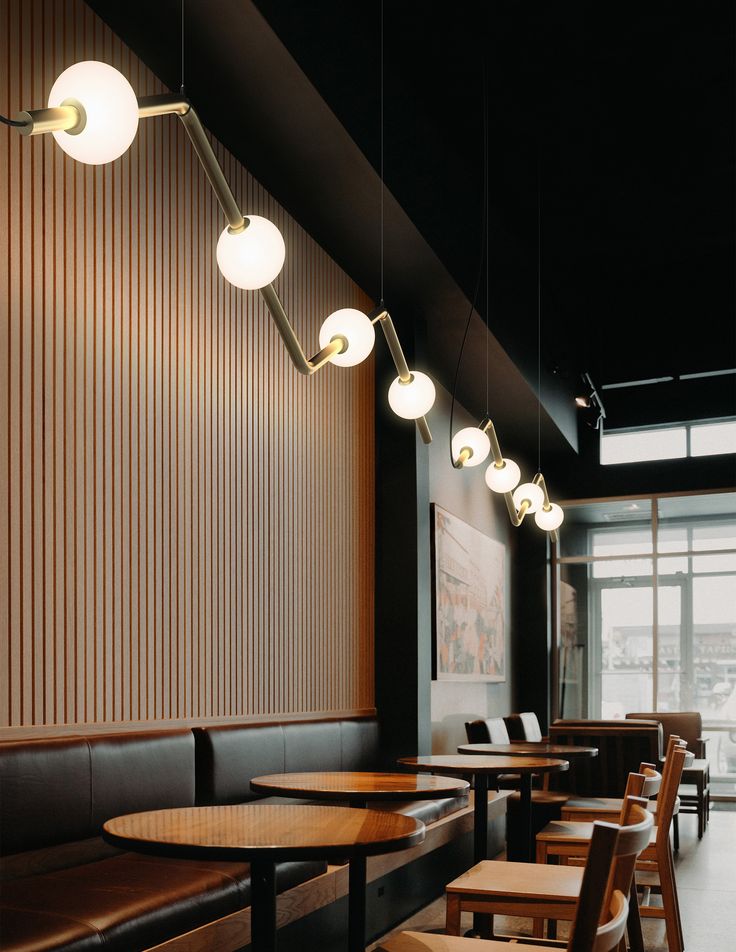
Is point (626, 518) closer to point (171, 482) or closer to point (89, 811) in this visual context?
point (171, 482)

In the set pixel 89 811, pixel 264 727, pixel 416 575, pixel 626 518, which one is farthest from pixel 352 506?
pixel 626 518

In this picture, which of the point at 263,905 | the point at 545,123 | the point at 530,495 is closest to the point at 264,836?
the point at 263,905

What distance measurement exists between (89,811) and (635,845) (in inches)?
71.9

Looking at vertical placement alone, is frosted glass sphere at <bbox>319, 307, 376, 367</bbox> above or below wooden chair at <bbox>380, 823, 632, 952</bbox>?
above

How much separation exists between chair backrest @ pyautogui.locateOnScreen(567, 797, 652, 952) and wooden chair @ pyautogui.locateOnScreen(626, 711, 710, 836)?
5.90 m

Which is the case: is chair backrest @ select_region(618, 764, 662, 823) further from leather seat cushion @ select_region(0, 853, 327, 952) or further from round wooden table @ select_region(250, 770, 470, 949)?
leather seat cushion @ select_region(0, 853, 327, 952)

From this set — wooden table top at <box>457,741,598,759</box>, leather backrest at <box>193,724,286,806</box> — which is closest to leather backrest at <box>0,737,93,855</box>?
leather backrest at <box>193,724,286,806</box>

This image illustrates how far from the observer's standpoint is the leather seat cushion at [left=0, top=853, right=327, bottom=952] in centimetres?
219

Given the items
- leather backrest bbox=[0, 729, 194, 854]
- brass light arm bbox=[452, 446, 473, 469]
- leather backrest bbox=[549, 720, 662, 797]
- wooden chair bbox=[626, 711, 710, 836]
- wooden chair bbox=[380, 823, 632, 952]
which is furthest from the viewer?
wooden chair bbox=[626, 711, 710, 836]

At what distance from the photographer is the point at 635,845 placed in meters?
1.63

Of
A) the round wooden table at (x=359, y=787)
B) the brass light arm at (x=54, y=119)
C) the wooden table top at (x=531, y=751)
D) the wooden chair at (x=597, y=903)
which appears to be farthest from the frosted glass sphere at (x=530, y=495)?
the wooden chair at (x=597, y=903)

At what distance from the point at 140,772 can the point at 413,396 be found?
1.77 m

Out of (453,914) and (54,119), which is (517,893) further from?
(54,119)

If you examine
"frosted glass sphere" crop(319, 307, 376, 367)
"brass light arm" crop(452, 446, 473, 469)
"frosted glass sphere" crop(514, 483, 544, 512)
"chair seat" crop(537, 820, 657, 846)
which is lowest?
"chair seat" crop(537, 820, 657, 846)
